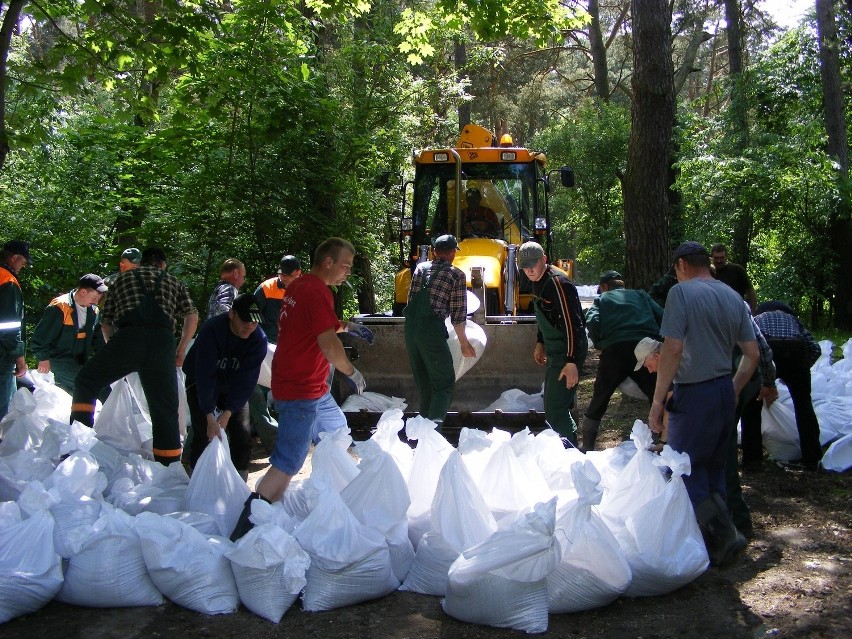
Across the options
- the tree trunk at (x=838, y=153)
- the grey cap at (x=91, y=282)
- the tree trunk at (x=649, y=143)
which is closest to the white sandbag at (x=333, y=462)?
the grey cap at (x=91, y=282)

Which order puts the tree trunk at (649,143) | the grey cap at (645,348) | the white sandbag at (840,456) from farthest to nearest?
the tree trunk at (649,143)
the white sandbag at (840,456)
the grey cap at (645,348)

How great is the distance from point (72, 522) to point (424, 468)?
1.69 metres

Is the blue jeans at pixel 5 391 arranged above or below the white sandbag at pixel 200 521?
above

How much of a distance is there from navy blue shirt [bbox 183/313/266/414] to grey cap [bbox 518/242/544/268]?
6.02 ft

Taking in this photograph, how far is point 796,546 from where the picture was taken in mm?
4914

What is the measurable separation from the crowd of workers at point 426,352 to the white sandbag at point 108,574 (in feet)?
1.95

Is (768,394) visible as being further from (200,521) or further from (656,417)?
(200,521)

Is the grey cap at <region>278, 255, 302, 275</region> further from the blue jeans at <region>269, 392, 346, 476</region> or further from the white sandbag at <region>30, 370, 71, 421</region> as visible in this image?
the blue jeans at <region>269, 392, 346, 476</region>

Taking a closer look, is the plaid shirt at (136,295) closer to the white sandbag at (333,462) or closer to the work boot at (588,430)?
the white sandbag at (333,462)

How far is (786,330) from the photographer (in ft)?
20.7

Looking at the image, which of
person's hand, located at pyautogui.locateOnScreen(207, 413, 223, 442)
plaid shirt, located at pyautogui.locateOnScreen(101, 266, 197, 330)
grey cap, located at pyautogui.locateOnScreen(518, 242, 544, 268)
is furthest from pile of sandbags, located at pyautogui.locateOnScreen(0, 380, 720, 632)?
grey cap, located at pyautogui.locateOnScreen(518, 242, 544, 268)

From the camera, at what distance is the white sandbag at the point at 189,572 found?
398 centimetres

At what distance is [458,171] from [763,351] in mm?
4967

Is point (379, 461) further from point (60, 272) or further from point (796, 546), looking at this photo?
point (60, 272)
